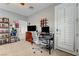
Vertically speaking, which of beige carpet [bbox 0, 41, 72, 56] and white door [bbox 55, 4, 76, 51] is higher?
white door [bbox 55, 4, 76, 51]

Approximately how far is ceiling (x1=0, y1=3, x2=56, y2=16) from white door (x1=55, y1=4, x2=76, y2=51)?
0.79 ft

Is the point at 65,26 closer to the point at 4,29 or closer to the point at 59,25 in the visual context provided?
the point at 59,25

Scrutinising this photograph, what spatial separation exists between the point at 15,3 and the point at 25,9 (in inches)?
8.5

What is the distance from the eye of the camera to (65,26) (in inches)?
73.9

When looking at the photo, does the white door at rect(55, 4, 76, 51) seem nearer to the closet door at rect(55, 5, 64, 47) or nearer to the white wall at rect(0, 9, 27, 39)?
the closet door at rect(55, 5, 64, 47)

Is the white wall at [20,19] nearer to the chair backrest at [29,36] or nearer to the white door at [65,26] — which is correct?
the chair backrest at [29,36]

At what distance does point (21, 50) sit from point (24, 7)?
82cm

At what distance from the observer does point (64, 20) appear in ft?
6.13

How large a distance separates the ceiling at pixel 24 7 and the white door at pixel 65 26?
0.24 metres

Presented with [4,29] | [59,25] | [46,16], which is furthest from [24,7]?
[59,25]

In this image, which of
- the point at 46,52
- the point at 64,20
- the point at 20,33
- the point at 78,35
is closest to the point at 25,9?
the point at 20,33

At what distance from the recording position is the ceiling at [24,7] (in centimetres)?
184

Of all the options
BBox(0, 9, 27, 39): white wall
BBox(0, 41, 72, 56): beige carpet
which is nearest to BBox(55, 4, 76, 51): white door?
BBox(0, 41, 72, 56): beige carpet

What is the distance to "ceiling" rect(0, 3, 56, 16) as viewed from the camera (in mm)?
1839
